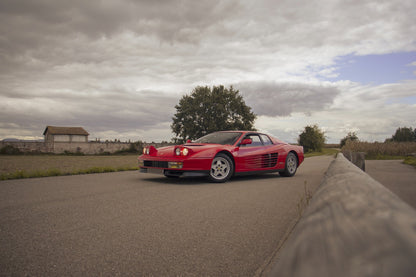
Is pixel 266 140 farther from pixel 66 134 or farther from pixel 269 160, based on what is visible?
pixel 66 134

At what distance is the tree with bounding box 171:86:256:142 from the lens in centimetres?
4378

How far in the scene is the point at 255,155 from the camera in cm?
766

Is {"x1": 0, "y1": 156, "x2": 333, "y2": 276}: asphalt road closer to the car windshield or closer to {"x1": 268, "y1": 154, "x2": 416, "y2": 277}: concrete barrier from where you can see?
{"x1": 268, "y1": 154, "x2": 416, "y2": 277}: concrete barrier

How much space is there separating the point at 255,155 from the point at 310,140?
44236 mm

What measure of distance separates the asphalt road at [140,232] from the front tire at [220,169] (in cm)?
182

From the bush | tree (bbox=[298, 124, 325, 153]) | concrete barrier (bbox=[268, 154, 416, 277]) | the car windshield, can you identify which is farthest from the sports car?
tree (bbox=[298, 124, 325, 153])

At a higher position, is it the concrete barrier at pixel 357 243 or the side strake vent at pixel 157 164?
the concrete barrier at pixel 357 243

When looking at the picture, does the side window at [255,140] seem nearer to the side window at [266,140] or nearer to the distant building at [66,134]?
the side window at [266,140]

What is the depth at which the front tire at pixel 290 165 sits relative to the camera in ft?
27.8

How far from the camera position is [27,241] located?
2566 millimetres

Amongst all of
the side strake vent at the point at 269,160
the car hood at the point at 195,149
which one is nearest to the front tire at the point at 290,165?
the side strake vent at the point at 269,160

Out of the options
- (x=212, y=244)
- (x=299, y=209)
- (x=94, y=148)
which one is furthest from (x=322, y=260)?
(x=94, y=148)

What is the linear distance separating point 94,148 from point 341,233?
1594 inches

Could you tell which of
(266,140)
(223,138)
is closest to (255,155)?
(266,140)
